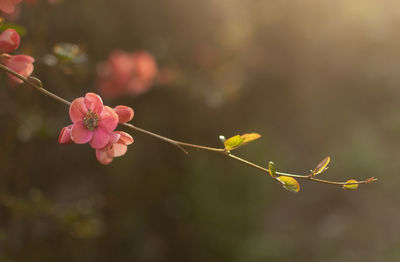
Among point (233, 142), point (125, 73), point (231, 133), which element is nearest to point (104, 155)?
point (233, 142)

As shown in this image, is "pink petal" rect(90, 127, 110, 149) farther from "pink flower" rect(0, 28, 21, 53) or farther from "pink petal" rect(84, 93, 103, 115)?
"pink flower" rect(0, 28, 21, 53)

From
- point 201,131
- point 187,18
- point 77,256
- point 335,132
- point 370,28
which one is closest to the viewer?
point 77,256

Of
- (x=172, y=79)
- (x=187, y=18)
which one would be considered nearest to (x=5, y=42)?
(x=172, y=79)

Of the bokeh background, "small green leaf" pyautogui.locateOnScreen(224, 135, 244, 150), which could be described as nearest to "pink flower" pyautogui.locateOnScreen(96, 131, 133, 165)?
"small green leaf" pyautogui.locateOnScreen(224, 135, 244, 150)

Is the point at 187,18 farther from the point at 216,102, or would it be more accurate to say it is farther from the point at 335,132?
the point at 335,132

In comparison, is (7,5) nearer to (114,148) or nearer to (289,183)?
(114,148)

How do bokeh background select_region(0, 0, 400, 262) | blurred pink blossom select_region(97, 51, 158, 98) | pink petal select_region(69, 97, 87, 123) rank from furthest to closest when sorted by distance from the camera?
1. bokeh background select_region(0, 0, 400, 262)
2. blurred pink blossom select_region(97, 51, 158, 98)
3. pink petal select_region(69, 97, 87, 123)
